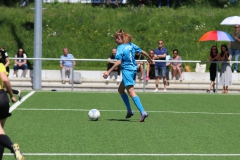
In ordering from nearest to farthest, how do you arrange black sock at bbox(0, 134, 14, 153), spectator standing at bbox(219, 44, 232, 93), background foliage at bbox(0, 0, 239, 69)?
black sock at bbox(0, 134, 14, 153)
spectator standing at bbox(219, 44, 232, 93)
background foliage at bbox(0, 0, 239, 69)

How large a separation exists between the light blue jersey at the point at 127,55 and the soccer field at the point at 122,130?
1.07 meters

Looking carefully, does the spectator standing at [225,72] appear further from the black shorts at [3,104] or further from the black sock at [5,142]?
the black sock at [5,142]

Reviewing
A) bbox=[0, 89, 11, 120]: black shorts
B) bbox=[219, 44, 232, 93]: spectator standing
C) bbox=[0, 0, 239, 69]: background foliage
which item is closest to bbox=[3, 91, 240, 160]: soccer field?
bbox=[0, 89, 11, 120]: black shorts

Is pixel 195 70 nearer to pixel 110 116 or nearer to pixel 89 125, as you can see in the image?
pixel 110 116

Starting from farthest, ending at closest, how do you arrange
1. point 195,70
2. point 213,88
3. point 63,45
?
1. point 63,45
2. point 195,70
3. point 213,88

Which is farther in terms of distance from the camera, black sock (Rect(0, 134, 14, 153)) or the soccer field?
the soccer field

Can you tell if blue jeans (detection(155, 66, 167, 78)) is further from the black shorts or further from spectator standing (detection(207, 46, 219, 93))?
the black shorts

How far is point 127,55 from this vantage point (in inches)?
566

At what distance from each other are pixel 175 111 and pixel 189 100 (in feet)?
13.4

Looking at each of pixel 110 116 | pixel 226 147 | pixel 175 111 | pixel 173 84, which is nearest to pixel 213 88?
pixel 173 84

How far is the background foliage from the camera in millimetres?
36719

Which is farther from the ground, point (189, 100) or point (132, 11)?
point (132, 11)

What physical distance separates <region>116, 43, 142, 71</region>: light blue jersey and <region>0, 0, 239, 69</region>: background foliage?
69.6 ft

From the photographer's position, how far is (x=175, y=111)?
57.7ft
